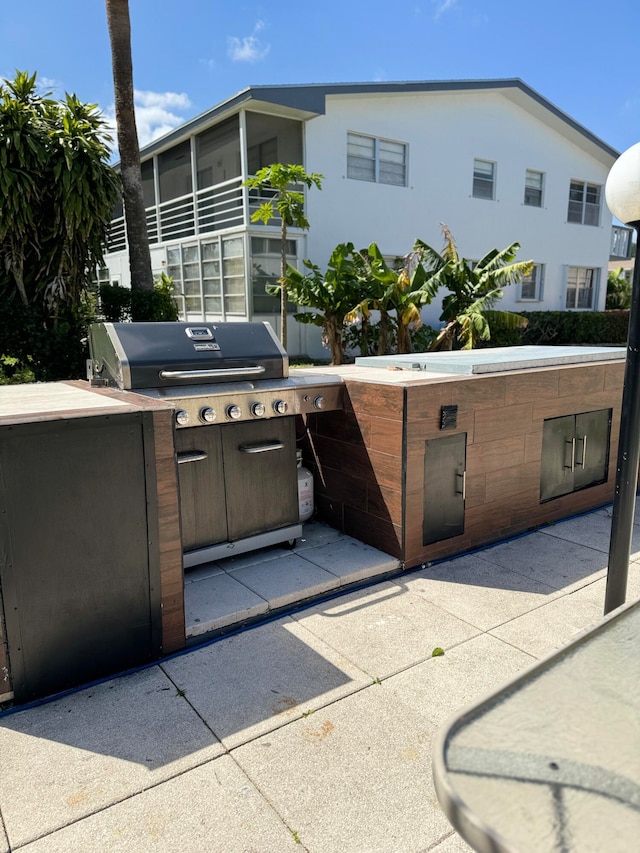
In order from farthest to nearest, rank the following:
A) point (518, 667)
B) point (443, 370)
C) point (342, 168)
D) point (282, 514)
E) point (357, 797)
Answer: point (342, 168) → point (443, 370) → point (282, 514) → point (518, 667) → point (357, 797)

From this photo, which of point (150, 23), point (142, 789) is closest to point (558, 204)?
point (150, 23)

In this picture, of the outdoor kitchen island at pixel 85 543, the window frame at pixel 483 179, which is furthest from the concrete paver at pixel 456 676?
the window frame at pixel 483 179

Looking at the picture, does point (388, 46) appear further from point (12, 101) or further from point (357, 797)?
point (357, 797)

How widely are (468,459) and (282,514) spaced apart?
1.52 metres

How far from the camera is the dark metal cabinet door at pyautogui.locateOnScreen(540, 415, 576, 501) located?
17.5ft

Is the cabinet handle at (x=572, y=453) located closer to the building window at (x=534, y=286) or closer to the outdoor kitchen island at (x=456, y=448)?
the outdoor kitchen island at (x=456, y=448)

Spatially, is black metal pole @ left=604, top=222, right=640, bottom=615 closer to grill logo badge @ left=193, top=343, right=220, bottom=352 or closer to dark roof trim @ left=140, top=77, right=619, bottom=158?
grill logo badge @ left=193, top=343, right=220, bottom=352

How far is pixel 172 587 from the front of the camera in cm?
328

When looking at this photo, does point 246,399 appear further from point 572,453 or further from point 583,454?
point 583,454

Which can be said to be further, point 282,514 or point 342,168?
point 342,168

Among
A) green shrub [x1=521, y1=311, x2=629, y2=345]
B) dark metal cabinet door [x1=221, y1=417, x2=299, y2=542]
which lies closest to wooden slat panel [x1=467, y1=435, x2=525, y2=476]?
dark metal cabinet door [x1=221, y1=417, x2=299, y2=542]

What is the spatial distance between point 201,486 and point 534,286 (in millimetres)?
18987

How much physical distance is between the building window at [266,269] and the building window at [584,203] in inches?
467

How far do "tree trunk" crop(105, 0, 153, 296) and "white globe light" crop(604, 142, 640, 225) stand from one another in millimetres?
10029
